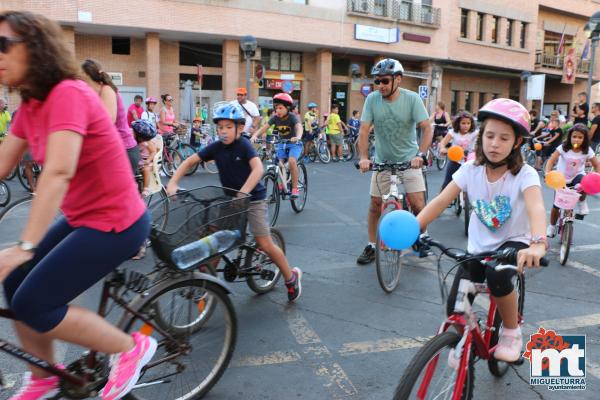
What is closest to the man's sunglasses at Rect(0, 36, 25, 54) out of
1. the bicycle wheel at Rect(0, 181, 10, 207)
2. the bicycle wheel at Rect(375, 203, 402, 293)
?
the bicycle wheel at Rect(375, 203, 402, 293)

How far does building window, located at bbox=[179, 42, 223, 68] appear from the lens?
25672 mm

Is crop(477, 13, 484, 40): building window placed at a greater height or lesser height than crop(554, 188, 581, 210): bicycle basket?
greater

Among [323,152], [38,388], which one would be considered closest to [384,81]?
[38,388]

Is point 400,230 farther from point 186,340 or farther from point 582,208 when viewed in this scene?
point 582,208

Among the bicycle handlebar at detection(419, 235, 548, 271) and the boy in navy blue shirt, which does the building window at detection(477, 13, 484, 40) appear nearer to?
the boy in navy blue shirt

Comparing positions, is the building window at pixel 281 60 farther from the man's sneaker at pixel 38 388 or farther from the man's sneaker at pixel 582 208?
the man's sneaker at pixel 38 388

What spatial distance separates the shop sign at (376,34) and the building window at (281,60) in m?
3.37

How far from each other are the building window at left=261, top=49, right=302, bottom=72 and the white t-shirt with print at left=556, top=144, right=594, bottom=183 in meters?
22.5

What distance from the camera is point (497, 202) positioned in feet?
8.87

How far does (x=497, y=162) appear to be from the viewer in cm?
266

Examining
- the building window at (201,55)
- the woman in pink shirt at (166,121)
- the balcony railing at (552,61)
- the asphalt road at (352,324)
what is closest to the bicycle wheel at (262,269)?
the asphalt road at (352,324)

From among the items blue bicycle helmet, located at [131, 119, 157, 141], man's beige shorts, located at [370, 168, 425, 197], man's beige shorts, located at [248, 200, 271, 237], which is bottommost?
man's beige shorts, located at [248, 200, 271, 237]

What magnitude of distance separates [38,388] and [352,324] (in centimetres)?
232

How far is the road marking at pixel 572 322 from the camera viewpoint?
4077mm
